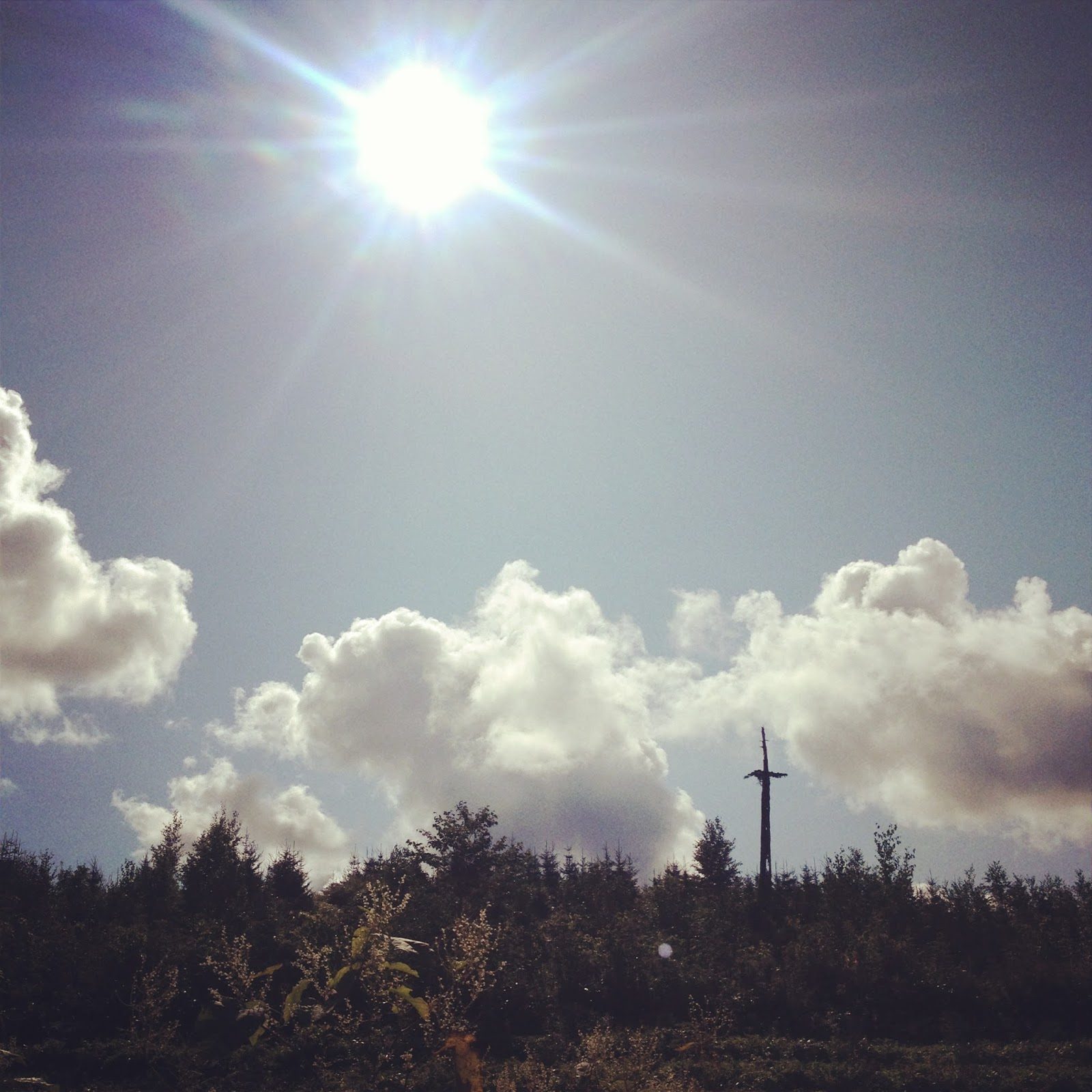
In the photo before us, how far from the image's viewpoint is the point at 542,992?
18766mm

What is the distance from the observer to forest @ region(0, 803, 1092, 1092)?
12.6 m

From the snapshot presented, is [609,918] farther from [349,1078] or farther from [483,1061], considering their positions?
[349,1078]

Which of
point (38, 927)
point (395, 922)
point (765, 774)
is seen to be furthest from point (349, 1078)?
point (765, 774)

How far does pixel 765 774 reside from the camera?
3941 cm

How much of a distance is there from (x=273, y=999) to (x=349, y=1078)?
15.9ft

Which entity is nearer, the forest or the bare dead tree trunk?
the forest

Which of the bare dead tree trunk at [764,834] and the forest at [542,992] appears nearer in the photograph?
the forest at [542,992]

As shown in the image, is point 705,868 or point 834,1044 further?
point 705,868

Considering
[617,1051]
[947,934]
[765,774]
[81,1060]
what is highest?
[765,774]

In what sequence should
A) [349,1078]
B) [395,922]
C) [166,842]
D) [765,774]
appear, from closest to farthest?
[349,1078]
[395,922]
[166,842]
[765,774]

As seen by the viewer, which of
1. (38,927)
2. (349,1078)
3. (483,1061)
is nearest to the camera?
(349,1078)

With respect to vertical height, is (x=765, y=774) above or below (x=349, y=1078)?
above

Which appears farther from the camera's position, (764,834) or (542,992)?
(764,834)

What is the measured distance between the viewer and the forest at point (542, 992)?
495 inches
